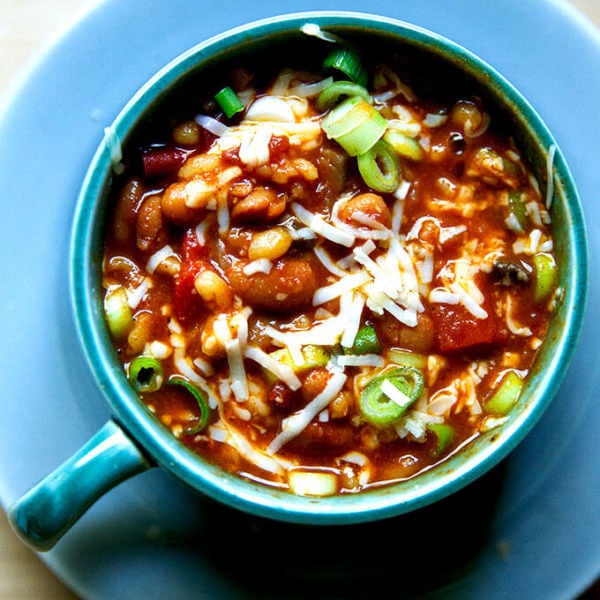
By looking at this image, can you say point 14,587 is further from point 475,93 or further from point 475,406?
point 475,93

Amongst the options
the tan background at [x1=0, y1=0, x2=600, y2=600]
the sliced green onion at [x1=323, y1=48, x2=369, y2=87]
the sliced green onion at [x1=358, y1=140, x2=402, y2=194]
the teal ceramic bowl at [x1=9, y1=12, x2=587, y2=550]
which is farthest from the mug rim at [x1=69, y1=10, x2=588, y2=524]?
the tan background at [x1=0, y1=0, x2=600, y2=600]

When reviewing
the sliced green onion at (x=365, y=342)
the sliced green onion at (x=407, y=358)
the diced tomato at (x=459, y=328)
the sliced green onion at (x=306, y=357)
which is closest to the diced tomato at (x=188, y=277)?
the sliced green onion at (x=306, y=357)

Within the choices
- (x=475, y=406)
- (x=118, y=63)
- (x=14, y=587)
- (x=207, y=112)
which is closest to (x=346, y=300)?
(x=475, y=406)

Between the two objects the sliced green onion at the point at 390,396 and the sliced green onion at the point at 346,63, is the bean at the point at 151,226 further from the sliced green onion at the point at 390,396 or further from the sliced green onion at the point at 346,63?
the sliced green onion at the point at 390,396

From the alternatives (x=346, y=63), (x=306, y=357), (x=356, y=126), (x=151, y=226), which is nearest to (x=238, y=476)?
(x=306, y=357)

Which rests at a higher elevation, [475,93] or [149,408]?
[475,93]

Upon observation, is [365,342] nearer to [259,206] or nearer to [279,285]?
[279,285]

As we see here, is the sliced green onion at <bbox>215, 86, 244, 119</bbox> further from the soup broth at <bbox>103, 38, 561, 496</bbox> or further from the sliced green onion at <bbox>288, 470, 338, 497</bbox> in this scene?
the sliced green onion at <bbox>288, 470, 338, 497</bbox>
